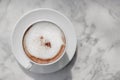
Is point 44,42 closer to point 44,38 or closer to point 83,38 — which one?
point 44,38

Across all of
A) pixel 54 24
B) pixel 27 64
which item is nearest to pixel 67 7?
pixel 54 24

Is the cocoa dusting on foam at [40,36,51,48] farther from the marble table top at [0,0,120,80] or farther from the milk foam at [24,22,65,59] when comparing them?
the marble table top at [0,0,120,80]

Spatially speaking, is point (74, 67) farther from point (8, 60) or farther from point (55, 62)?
point (8, 60)

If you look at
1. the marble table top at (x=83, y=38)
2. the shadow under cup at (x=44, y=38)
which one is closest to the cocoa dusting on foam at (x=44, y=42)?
the shadow under cup at (x=44, y=38)

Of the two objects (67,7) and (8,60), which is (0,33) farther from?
(67,7)

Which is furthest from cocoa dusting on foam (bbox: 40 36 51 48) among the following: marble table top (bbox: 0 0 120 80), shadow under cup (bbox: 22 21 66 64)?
marble table top (bbox: 0 0 120 80)

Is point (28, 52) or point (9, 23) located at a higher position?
point (9, 23)

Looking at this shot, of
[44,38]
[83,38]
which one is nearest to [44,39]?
[44,38]
